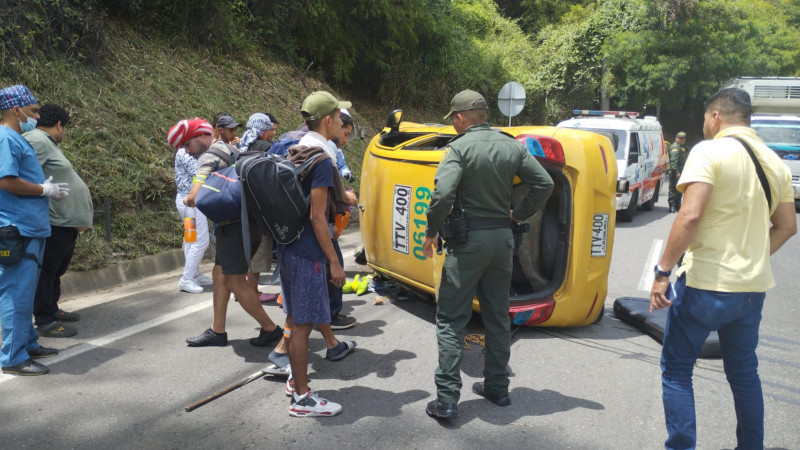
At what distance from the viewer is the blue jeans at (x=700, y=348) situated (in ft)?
9.95

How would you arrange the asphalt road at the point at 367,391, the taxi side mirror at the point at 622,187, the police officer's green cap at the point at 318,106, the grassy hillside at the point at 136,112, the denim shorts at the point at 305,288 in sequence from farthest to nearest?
the taxi side mirror at the point at 622,187 < the grassy hillside at the point at 136,112 < the police officer's green cap at the point at 318,106 < the denim shorts at the point at 305,288 < the asphalt road at the point at 367,391

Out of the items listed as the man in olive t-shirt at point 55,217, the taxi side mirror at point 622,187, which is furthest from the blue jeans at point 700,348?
the taxi side mirror at point 622,187

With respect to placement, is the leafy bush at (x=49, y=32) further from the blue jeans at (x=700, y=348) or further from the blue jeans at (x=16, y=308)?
the blue jeans at (x=700, y=348)

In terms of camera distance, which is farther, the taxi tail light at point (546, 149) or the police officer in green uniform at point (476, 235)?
the taxi tail light at point (546, 149)

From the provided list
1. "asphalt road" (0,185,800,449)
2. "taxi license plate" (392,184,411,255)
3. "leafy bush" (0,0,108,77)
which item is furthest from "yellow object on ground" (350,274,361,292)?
"leafy bush" (0,0,108,77)

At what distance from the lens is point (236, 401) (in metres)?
3.91

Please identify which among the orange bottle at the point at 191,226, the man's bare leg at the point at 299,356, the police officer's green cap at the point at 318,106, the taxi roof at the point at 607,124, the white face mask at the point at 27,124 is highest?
the police officer's green cap at the point at 318,106

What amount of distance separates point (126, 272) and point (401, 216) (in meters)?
3.40

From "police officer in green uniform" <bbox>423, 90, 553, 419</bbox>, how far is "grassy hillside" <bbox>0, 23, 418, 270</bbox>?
4526mm

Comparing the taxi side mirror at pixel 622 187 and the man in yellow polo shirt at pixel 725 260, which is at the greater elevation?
the man in yellow polo shirt at pixel 725 260

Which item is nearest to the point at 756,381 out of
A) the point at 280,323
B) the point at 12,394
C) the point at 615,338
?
the point at 615,338

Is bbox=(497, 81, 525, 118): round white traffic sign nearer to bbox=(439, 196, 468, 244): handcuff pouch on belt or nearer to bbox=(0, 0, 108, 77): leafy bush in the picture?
bbox=(0, 0, 108, 77): leafy bush

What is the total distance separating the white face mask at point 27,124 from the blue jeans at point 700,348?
→ 4261 mm

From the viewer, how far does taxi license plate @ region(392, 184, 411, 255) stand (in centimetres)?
536
